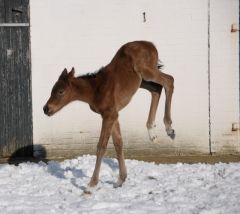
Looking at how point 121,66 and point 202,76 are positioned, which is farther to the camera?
point 202,76

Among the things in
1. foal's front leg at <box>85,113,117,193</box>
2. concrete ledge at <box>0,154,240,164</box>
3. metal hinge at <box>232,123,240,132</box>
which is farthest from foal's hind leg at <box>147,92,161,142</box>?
metal hinge at <box>232,123,240,132</box>

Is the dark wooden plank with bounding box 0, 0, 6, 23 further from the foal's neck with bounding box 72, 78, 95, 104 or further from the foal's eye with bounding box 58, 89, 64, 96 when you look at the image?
the foal's eye with bounding box 58, 89, 64, 96

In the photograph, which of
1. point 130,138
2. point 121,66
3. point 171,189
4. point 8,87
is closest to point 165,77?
point 121,66

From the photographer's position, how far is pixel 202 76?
10336 mm

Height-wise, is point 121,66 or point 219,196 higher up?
point 121,66

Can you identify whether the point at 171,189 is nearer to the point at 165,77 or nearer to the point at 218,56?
the point at 165,77

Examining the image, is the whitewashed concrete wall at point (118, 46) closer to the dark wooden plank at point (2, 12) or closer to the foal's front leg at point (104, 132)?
the dark wooden plank at point (2, 12)

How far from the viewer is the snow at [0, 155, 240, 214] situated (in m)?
5.83

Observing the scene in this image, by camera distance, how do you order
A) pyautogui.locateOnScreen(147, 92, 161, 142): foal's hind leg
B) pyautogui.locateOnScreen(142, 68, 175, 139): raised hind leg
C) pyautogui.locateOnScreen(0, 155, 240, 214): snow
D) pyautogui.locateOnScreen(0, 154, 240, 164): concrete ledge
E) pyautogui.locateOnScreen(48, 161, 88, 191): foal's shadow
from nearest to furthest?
pyautogui.locateOnScreen(0, 155, 240, 214): snow < pyautogui.locateOnScreen(142, 68, 175, 139): raised hind leg < pyautogui.locateOnScreen(147, 92, 161, 142): foal's hind leg < pyautogui.locateOnScreen(48, 161, 88, 191): foal's shadow < pyautogui.locateOnScreen(0, 154, 240, 164): concrete ledge

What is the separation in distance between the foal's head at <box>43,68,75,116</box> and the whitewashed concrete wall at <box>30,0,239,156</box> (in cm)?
357

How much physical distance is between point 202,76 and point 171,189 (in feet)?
13.6

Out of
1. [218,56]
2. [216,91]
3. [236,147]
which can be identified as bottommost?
[236,147]

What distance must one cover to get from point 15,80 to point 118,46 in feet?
7.27

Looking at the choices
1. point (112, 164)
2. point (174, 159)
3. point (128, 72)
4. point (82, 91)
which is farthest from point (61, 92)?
point (174, 159)
